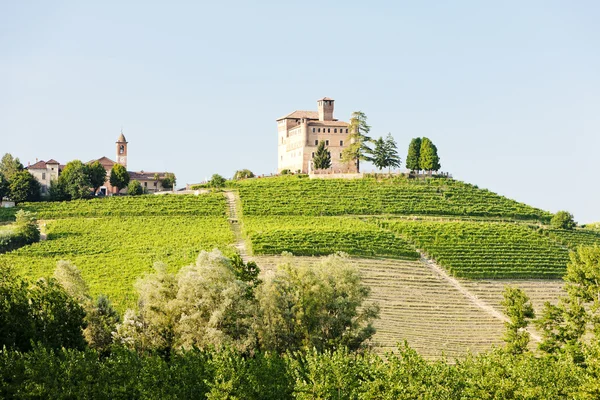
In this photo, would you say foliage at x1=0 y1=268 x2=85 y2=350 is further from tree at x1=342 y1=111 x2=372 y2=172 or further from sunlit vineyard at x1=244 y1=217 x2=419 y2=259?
tree at x1=342 y1=111 x2=372 y2=172

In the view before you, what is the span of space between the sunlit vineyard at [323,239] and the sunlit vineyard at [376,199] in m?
6.72

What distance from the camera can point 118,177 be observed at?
10525 cm

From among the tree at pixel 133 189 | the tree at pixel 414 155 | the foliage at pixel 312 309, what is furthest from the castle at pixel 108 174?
the foliage at pixel 312 309

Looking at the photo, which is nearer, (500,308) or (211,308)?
(211,308)

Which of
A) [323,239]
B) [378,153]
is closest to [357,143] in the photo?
[378,153]

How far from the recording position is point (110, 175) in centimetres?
10650

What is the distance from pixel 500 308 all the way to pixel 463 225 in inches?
745

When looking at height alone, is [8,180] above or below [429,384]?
above

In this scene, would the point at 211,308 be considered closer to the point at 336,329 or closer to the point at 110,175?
the point at 336,329

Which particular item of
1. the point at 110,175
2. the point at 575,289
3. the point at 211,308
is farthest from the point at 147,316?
the point at 110,175

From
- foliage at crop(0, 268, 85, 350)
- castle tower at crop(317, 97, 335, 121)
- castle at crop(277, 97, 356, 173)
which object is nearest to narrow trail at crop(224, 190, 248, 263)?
castle at crop(277, 97, 356, 173)

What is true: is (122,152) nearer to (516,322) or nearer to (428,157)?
(428,157)

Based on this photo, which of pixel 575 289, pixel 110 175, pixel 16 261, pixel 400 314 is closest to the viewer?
pixel 575 289

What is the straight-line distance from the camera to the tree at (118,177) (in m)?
105
